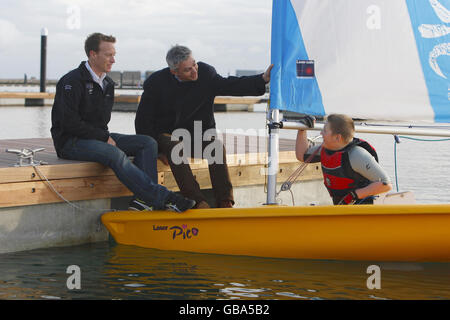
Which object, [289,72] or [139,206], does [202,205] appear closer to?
[139,206]

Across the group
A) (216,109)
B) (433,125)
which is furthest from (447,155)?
(216,109)

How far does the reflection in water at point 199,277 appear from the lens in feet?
16.8

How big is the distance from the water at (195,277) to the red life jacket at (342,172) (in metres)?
0.62

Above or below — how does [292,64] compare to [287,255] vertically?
above

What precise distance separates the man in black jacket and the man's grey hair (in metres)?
0.50

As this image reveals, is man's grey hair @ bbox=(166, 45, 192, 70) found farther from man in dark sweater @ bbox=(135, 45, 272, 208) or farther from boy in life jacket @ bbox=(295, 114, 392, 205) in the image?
boy in life jacket @ bbox=(295, 114, 392, 205)

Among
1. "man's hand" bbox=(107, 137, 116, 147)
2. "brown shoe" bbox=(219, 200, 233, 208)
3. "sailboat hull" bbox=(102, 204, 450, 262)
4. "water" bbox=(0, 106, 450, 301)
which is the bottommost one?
"water" bbox=(0, 106, 450, 301)

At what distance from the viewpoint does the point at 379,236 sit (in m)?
5.60

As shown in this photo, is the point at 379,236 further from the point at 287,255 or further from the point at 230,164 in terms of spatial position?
the point at 230,164

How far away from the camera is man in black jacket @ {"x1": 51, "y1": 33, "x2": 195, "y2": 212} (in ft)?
20.0

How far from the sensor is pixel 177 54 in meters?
6.20

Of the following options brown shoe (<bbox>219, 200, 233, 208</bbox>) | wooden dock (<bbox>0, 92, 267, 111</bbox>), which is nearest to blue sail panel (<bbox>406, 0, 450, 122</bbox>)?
brown shoe (<bbox>219, 200, 233, 208</bbox>)
